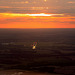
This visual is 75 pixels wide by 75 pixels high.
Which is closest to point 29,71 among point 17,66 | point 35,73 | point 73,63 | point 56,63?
point 35,73

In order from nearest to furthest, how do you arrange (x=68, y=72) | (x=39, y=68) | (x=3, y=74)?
(x=3, y=74) < (x=68, y=72) < (x=39, y=68)

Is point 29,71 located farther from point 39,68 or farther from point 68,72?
point 68,72

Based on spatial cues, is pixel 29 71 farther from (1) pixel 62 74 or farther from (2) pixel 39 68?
(1) pixel 62 74

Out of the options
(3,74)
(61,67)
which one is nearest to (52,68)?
(61,67)

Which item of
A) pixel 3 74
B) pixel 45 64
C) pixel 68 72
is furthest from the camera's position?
pixel 45 64

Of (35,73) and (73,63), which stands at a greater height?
(73,63)

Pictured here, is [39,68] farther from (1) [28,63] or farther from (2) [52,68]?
(1) [28,63]

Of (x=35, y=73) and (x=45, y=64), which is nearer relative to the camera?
(x=35, y=73)

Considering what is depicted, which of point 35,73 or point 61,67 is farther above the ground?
point 61,67

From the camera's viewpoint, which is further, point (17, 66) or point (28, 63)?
point (28, 63)
